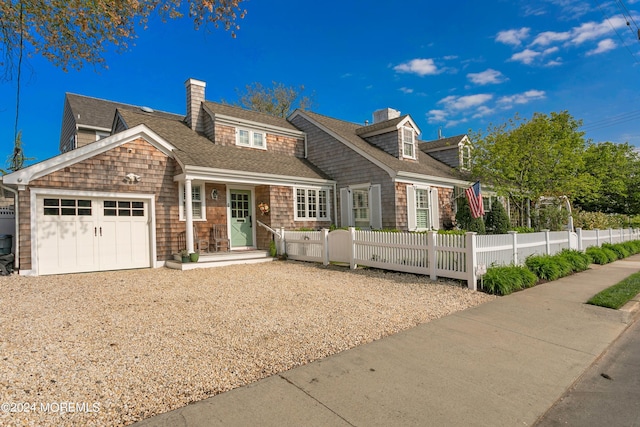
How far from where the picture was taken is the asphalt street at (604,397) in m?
2.80

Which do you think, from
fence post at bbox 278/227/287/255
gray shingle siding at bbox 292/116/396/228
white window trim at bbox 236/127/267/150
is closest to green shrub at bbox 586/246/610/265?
gray shingle siding at bbox 292/116/396/228

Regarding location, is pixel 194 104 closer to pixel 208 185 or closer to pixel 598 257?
pixel 208 185

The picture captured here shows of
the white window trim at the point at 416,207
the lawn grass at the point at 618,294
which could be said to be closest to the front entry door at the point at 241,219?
the white window trim at the point at 416,207

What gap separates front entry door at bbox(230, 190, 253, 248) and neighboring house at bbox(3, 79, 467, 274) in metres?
0.04

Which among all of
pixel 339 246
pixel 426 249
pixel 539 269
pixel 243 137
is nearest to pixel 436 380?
pixel 426 249

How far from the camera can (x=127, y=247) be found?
10445 mm

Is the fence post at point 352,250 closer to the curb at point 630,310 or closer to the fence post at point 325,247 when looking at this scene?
the fence post at point 325,247

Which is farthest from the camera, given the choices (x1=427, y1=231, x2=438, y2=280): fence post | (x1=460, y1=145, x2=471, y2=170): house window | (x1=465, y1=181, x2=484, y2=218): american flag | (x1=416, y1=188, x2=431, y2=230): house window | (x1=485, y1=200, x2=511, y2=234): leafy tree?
(x1=460, y1=145, x2=471, y2=170): house window

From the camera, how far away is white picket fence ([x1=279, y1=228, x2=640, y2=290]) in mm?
7672

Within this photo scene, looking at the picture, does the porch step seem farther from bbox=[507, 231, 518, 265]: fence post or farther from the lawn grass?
the lawn grass

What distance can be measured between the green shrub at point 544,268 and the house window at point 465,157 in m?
9.10

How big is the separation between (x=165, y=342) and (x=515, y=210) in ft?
62.6

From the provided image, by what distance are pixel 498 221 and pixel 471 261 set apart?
6631mm

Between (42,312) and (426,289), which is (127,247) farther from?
(426,289)
